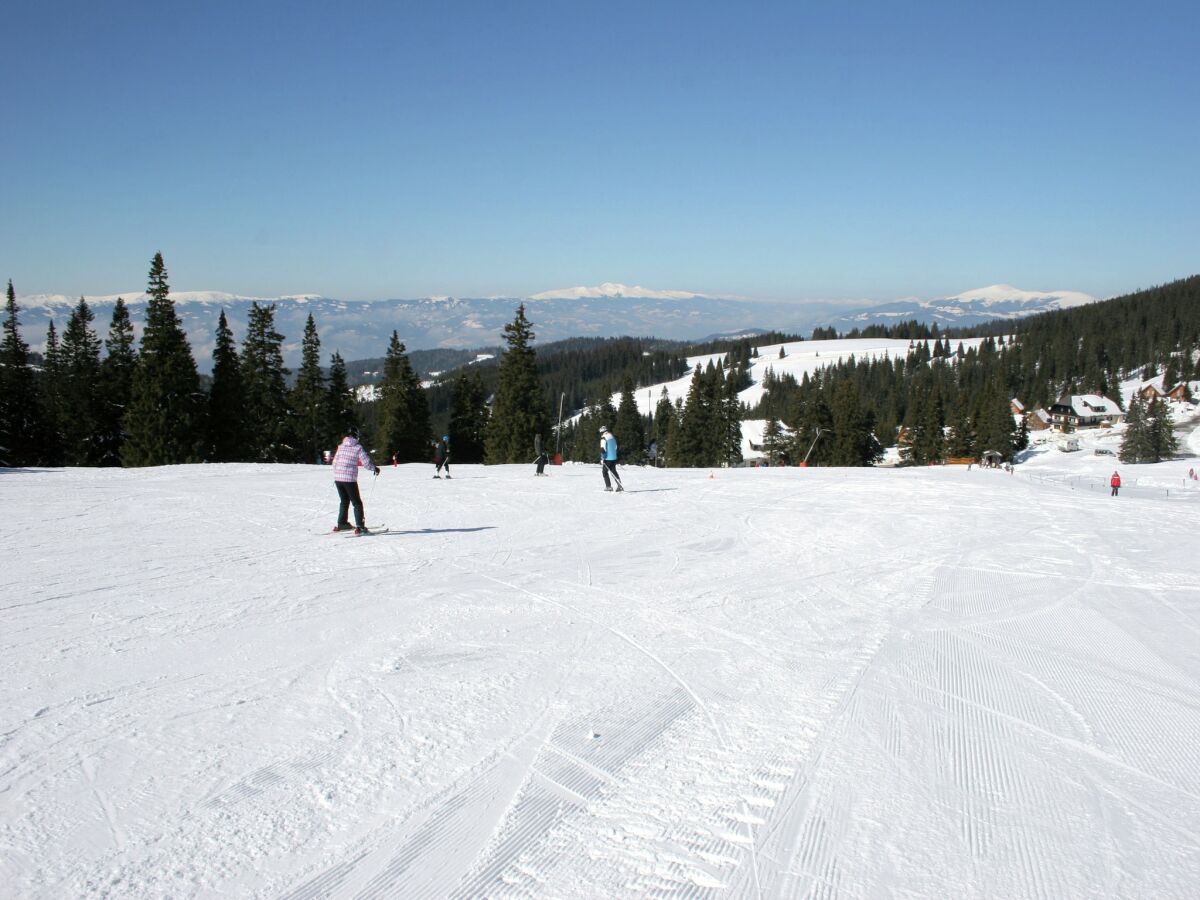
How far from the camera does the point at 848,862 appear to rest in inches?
129

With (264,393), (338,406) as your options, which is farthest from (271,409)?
(338,406)

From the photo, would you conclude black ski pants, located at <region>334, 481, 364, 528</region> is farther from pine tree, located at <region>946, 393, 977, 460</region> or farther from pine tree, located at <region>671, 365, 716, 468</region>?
pine tree, located at <region>946, 393, 977, 460</region>

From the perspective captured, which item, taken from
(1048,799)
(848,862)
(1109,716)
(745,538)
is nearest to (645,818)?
(848,862)

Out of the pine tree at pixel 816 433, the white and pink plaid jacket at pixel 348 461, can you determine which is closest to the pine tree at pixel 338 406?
the white and pink plaid jacket at pixel 348 461

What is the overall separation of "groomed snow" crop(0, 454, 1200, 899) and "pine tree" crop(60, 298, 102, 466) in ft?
132

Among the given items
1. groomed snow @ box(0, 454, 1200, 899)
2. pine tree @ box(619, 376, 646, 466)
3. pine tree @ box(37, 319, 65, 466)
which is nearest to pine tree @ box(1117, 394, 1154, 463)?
pine tree @ box(619, 376, 646, 466)

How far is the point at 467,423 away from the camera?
59.7 meters

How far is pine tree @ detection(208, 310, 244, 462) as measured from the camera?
45031 mm

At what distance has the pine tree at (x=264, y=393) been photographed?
159 ft

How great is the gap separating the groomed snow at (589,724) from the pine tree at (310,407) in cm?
4103

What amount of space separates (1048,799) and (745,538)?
9.04 meters

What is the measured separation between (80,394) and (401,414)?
67.3 ft

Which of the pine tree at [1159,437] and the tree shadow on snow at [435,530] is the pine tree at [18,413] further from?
the pine tree at [1159,437]

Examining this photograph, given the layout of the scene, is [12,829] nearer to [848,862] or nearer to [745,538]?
[848,862]
